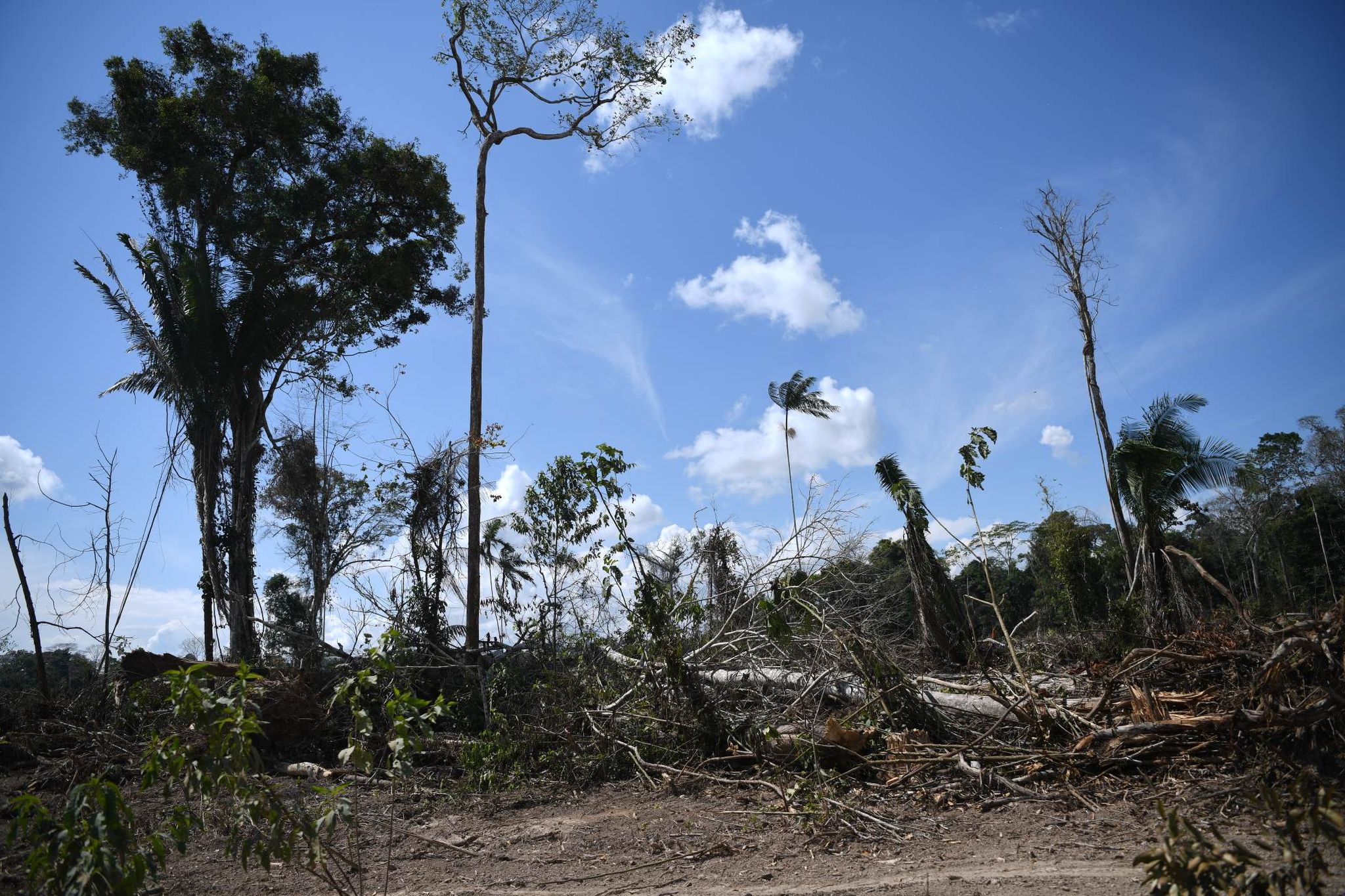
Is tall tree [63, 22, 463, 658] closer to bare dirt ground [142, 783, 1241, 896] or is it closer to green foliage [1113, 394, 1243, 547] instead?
bare dirt ground [142, 783, 1241, 896]

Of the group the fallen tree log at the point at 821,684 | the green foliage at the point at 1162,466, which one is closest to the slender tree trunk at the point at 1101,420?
the green foliage at the point at 1162,466

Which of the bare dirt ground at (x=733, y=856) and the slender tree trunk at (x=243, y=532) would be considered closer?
the bare dirt ground at (x=733, y=856)

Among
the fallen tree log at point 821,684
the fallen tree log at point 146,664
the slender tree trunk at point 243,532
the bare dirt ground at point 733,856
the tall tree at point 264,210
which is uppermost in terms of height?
the tall tree at point 264,210

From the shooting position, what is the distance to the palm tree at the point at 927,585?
45.4ft

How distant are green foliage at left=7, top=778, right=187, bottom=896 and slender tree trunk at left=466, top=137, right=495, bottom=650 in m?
7.93

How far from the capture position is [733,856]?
5.00 meters

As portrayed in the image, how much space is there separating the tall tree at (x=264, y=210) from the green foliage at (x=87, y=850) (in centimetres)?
1078

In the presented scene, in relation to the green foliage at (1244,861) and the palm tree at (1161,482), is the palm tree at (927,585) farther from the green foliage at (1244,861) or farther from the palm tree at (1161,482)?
the green foliage at (1244,861)

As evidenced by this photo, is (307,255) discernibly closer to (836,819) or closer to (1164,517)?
(836,819)

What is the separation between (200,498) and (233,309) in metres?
3.22

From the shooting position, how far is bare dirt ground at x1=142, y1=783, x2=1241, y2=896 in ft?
13.6

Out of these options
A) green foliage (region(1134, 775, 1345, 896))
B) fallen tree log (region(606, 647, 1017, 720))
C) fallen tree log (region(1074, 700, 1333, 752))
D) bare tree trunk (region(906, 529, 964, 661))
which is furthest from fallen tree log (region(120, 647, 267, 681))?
bare tree trunk (region(906, 529, 964, 661))

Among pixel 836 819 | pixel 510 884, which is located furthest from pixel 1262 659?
pixel 510 884

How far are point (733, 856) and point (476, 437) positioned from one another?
7898mm
